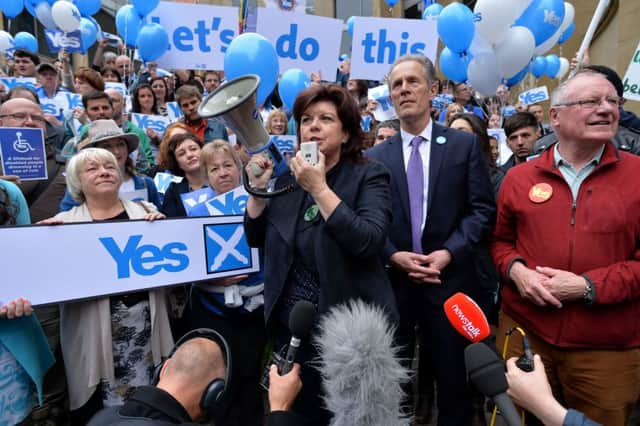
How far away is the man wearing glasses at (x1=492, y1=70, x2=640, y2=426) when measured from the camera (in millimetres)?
2033

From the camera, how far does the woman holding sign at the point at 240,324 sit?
2.80m

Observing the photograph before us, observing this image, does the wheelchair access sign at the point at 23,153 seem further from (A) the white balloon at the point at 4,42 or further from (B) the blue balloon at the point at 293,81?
(A) the white balloon at the point at 4,42

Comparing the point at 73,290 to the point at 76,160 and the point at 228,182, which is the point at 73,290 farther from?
the point at 228,182

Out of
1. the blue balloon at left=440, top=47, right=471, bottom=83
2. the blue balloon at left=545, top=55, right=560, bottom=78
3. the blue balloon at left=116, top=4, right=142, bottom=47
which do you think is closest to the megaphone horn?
the blue balloon at left=440, top=47, right=471, bottom=83

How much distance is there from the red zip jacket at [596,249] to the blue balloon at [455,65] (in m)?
5.31

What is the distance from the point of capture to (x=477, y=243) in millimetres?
2477

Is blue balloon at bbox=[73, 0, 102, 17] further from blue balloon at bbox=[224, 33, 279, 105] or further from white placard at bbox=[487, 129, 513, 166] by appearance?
white placard at bbox=[487, 129, 513, 166]

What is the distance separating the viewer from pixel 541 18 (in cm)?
652

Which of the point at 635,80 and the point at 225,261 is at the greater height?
the point at 635,80

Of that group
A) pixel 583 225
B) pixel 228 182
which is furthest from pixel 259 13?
pixel 583 225

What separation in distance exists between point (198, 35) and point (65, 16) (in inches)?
111

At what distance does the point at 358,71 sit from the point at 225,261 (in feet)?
13.8

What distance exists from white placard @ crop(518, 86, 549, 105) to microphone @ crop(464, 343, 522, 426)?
6673 mm

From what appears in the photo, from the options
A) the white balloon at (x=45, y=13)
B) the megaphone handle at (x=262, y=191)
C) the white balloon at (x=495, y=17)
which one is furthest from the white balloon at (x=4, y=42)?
the megaphone handle at (x=262, y=191)
